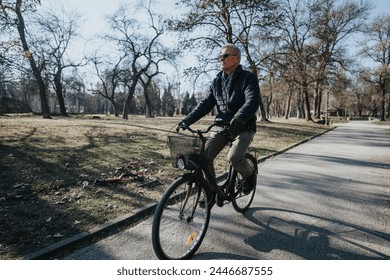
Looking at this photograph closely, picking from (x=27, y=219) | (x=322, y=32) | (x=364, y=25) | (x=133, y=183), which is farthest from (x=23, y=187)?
(x=364, y=25)

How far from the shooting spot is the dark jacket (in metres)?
3.38

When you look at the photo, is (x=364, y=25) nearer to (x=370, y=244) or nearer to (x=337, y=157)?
(x=337, y=157)

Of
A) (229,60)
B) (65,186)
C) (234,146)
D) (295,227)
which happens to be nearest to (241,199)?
(295,227)

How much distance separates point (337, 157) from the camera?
31.8ft

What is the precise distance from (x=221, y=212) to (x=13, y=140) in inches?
322

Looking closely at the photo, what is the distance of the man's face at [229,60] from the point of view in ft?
11.7

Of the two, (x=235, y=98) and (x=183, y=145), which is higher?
(x=235, y=98)

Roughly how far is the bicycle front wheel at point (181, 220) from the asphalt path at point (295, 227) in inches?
6.2

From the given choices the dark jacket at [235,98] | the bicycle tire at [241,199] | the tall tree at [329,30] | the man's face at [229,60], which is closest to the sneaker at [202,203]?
the bicycle tire at [241,199]

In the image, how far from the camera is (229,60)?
3.57 meters

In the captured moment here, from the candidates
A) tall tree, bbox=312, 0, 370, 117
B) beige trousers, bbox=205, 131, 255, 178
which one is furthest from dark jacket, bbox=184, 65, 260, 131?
tall tree, bbox=312, 0, 370, 117

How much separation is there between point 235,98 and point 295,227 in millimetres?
1822

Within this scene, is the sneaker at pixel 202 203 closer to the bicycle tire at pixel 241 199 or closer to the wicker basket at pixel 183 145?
the wicker basket at pixel 183 145

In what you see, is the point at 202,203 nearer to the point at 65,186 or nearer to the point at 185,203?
the point at 185,203
